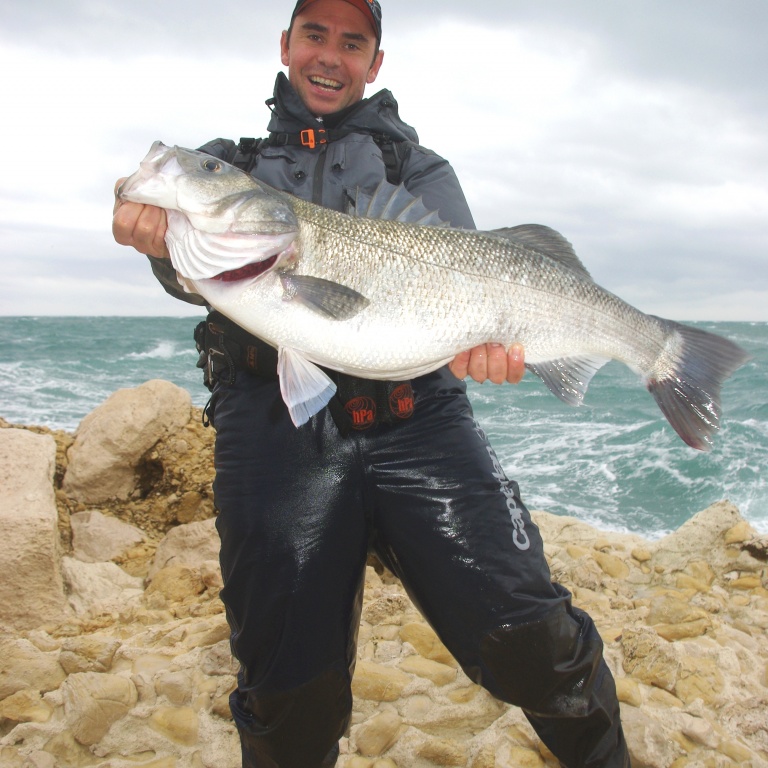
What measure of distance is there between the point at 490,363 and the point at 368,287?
0.61 meters

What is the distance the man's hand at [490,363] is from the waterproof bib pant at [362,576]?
0.93 ft

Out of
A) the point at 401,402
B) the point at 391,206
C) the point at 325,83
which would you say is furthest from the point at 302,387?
the point at 325,83

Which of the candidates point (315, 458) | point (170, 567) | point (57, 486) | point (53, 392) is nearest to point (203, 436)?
point (57, 486)

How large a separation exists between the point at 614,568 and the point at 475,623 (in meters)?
3.10

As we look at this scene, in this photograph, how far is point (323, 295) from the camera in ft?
8.77

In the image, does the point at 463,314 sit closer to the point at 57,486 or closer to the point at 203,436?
the point at 203,436

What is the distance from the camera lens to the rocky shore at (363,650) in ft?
10.3

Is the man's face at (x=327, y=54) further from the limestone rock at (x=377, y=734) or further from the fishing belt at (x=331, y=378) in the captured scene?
the limestone rock at (x=377, y=734)

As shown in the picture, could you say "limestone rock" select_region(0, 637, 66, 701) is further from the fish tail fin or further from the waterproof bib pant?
the fish tail fin

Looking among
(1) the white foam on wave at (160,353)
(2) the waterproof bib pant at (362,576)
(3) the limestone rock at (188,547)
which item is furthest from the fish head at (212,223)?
(1) the white foam on wave at (160,353)

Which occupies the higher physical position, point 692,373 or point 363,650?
point 692,373

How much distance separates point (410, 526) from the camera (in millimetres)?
2729

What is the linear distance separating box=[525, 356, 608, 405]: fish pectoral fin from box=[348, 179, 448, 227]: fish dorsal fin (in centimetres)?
79

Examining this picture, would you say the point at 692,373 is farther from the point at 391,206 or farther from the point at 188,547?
the point at 188,547
